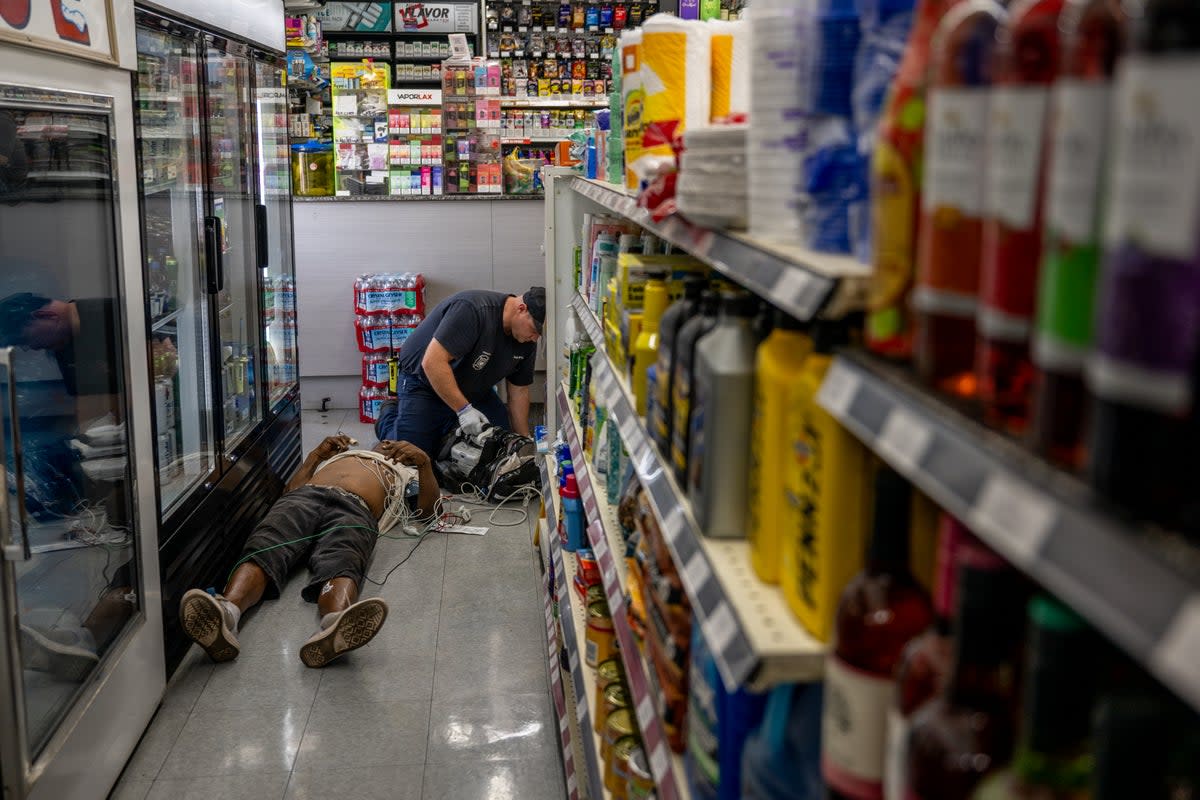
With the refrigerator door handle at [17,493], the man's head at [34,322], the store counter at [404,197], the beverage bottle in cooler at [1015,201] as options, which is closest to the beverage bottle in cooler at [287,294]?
the store counter at [404,197]

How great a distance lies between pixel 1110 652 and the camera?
2.51 ft

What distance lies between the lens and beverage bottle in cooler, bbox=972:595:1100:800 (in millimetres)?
725

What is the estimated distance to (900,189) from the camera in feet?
3.14

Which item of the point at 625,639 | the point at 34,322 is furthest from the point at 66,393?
the point at 625,639

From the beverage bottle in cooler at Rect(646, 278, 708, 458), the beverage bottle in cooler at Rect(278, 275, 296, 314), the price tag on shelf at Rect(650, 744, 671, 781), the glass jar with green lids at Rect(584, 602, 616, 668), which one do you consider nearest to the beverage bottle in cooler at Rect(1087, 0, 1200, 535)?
the beverage bottle in cooler at Rect(646, 278, 708, 458)

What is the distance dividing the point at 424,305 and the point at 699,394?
22.1 ft

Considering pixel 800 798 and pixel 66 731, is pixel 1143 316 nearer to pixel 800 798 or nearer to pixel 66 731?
pixel 800 798

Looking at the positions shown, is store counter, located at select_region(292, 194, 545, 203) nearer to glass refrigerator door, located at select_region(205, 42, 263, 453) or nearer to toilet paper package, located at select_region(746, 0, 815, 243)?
glass refrigerator door, located at select_region(205, 42, 263, 453)

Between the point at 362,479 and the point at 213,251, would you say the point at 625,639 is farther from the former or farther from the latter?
the point at 362,479

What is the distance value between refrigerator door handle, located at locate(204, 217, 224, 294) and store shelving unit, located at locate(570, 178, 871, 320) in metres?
3.29

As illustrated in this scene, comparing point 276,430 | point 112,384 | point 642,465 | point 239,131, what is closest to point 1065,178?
point 642,465

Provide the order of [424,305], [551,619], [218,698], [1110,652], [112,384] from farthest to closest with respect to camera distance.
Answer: [424,305] < [551,619] < [218,698] < [112,384] < [1110,652]

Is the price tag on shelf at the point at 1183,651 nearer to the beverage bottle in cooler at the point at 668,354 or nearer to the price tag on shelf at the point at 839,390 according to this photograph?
the price tag on shelf at the point at 839,390

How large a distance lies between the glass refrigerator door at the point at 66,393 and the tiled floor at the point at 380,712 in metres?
0.48
